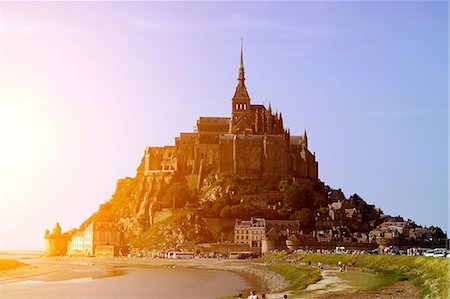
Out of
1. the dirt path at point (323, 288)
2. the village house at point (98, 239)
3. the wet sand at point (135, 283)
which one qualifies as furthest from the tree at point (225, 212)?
the dirt path at point (323, 288)

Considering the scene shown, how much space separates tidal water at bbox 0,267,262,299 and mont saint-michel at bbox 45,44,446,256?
95.5 feet

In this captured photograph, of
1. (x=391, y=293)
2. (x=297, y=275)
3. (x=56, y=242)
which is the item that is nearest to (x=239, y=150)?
(x=56, y=242)

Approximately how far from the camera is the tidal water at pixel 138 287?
4950 cm

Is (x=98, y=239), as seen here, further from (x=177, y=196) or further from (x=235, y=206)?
(x=235, y=206)

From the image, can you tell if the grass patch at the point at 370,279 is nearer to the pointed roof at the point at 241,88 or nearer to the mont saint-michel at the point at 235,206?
the mont saint-michel at the point at 235,206

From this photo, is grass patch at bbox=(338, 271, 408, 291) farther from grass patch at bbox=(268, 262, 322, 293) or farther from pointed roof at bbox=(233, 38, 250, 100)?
pointed roof at bbox=(233, 38, 250, 100)

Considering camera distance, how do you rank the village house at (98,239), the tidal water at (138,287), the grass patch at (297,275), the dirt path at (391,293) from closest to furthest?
the dirt path at (391,293) < the grass patch at (297,275) < the tidal water at (138,287) < the village house at (98,239)

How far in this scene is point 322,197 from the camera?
114938mm

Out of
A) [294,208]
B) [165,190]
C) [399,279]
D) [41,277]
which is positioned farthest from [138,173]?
[399,279]

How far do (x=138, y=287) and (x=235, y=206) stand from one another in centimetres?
5151

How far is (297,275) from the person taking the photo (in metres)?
56.2

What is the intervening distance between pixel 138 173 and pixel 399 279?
92169mm

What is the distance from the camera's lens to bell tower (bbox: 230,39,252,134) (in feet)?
405

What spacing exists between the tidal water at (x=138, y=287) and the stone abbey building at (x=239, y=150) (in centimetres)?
4628
